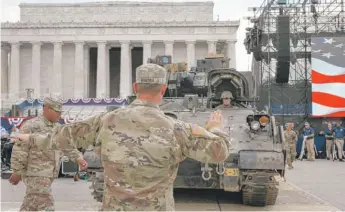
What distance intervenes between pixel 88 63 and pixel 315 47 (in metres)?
42.8

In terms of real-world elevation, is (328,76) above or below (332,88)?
above

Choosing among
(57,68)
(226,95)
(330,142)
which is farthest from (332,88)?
(57,68)

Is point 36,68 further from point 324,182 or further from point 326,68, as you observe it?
point 324,182

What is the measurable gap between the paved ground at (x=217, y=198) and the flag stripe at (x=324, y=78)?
38.6ft

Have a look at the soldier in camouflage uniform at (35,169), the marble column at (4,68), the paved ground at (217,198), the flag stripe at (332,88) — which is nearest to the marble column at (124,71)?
the marble column at (4,68)

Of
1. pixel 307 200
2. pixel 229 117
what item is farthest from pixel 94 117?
pixel 307 200

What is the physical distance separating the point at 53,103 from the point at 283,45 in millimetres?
18605

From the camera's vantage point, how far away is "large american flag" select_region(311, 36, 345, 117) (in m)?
23.4

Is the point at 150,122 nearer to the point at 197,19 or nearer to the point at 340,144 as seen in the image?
the point at 340,144

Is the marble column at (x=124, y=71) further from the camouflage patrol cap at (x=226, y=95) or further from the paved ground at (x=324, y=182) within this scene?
the camouflage patrol cap at (x=226, y=95)

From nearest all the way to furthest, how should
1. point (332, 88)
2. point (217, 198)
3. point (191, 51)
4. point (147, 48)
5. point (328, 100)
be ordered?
1. point (217, 198)
2. point (328, 100)
3. point (332, 88)
4. point (191, 51)
5. point (147, 48)

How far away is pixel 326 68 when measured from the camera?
2400 centimetres

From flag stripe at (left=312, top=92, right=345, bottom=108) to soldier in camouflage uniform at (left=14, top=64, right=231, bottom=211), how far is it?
69.6 ft

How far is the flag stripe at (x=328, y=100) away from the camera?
23.3 m
